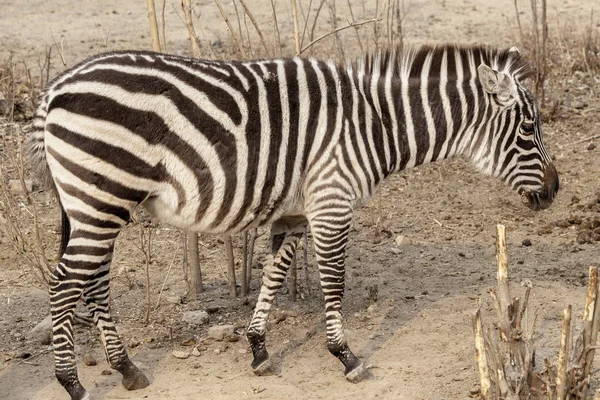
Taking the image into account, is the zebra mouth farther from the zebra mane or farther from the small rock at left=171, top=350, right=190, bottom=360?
the small rock at left=171, top=350, right=190, bottom=360

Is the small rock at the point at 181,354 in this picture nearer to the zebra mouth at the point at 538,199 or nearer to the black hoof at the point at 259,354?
the black hoof at the point at 259,354

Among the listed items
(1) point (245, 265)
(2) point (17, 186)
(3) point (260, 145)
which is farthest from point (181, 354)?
(2) point (17, 186)

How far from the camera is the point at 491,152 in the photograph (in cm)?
641

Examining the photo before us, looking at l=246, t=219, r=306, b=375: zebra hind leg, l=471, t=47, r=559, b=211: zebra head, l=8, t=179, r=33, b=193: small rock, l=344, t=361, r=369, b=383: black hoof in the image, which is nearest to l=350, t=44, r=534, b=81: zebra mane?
l=471, t=47, r=559, b=211: zebra head

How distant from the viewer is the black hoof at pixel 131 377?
6.07m

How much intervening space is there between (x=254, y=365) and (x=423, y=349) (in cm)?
121

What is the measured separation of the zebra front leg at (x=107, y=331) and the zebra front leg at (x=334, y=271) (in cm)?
132

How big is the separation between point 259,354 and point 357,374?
28.4 inches

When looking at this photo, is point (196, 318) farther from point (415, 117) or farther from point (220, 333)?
point (415, 117)

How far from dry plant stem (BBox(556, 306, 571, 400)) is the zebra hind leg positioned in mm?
2266

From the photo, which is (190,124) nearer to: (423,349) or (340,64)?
(340,64)

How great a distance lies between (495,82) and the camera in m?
6.19

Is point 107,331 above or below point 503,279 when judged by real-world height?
below

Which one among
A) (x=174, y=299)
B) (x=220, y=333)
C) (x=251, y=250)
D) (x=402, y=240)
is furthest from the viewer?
(x=402, y=240)
